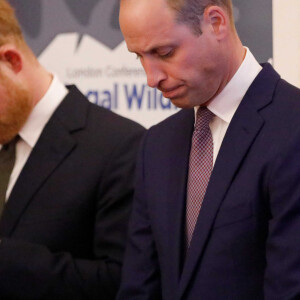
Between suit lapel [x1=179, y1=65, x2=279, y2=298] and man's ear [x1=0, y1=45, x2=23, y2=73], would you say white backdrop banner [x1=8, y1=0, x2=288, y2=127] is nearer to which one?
man's ear [x1=0, y1=45, x2=23, y2=73]

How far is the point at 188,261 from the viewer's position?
1540 mm

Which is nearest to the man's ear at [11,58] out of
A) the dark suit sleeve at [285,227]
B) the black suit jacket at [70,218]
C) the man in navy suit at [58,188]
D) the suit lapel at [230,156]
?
the man in navy suit at [58,188]

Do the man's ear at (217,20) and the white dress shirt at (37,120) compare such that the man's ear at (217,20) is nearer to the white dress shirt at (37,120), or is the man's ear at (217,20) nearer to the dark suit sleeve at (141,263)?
the dark suit sleeve at (141,263)

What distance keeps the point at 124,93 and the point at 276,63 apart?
64 cm

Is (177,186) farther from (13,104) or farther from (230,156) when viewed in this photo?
(13,104)

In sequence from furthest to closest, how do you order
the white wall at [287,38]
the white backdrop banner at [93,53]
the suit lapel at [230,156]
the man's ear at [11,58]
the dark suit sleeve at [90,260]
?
the white backdrop banner at [93,53], the white wall at [287,38], the man's ear at [11,58], the dark suit sleeve at [90,260], the suit lapel at [230,156]

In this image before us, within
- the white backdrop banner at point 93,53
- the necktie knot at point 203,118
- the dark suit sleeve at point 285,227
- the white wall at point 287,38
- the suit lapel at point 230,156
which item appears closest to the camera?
the dark suit sleeve at point 285,227

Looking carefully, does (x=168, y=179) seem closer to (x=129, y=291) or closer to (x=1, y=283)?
(x=129, y=291)

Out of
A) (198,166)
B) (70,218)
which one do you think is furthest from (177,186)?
(70,218)

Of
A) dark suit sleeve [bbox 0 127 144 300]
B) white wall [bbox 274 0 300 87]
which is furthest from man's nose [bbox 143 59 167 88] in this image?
white wall [bbox 274 0 300 87]

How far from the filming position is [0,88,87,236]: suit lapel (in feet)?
6.69

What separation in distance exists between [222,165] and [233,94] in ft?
0.55

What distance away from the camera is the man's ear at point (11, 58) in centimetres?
209

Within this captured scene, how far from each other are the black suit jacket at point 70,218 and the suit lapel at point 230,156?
0.48 m
